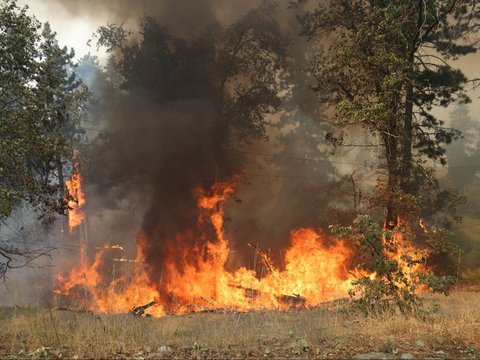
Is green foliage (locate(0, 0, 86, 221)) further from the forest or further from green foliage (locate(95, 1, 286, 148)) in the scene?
green foliage (locate(95, 1, 286, 148))

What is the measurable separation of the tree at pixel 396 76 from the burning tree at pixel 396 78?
3 centimetres

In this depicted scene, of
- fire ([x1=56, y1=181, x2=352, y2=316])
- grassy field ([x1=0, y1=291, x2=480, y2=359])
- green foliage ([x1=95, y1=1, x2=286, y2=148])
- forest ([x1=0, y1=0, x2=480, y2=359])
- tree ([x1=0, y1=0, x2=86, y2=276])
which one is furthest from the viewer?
green foliage ([x1=95, y1=1, x2=286, y2=148])

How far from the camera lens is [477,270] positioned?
19.9 m

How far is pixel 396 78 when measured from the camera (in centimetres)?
1072

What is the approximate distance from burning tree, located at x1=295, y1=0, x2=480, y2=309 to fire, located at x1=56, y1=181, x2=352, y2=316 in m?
4.39

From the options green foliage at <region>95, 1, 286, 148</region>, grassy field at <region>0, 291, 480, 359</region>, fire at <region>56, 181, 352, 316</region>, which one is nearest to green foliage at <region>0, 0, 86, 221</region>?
grassy field at <region>0, 291, 480, 359</region>

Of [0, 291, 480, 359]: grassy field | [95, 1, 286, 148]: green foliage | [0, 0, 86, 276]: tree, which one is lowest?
[0, 291, 480, 359]: grassy field

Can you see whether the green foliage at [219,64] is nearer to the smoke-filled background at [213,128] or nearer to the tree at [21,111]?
the smoke-filled background at [213,128]

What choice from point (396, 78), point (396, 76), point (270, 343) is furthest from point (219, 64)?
point (270, 343)

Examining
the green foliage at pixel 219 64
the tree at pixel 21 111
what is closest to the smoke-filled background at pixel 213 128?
the green foliage at pixel 219 64

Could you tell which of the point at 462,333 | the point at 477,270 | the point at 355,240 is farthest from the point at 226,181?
the point at 462,333

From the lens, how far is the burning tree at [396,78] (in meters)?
11.2

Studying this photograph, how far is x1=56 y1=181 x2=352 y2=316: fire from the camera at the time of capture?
16219 millimetres

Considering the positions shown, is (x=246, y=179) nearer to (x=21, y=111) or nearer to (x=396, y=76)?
(x=396, y=76)
